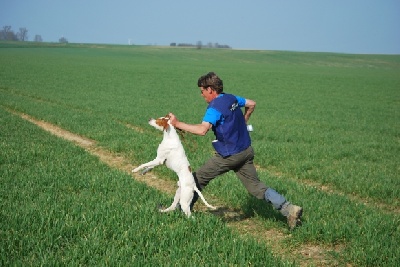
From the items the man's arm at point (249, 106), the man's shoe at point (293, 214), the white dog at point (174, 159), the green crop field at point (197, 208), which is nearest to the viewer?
the green crop field at point (197, 208)

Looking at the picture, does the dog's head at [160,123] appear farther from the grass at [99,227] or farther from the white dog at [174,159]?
the grass at [99,227]

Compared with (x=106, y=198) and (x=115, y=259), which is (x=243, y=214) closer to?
(x=106, y=198)

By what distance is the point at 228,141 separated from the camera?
5883mm

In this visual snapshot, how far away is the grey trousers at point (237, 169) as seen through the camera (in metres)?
5.98

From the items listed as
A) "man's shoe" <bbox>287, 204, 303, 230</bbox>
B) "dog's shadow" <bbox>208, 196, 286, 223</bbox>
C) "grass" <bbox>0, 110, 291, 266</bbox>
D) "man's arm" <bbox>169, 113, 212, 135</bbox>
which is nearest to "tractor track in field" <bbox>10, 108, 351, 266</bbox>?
"dog's shadow" <bbox>208, 196, 286, 223</bbox>

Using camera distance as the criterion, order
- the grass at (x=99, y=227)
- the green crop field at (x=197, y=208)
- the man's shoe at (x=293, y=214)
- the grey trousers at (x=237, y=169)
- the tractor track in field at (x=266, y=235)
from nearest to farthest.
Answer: the grass at (x=99, y=227)
the green crop field at (x=197, y=208)
the tractor track in field at (x=266, y=235)
the man's shoe at (x=293, y=214)
the grey trousers at (x=237, y=169)

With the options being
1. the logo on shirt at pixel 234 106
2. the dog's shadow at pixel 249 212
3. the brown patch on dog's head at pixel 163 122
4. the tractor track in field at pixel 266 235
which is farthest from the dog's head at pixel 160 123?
the dog's shadow at pixel 249 212

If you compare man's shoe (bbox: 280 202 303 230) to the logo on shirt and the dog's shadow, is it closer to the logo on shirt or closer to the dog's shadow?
the dog's shadow

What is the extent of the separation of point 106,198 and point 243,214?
2.66 metres

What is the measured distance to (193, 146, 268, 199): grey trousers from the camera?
19.6ft

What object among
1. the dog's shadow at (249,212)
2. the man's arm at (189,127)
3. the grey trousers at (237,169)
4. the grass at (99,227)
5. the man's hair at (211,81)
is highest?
the man's hair at (211,81)

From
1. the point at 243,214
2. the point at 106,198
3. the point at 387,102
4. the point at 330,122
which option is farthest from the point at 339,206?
the point at 387,102

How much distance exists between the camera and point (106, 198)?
22.9 ft

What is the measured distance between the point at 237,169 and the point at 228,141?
0.59 meters
